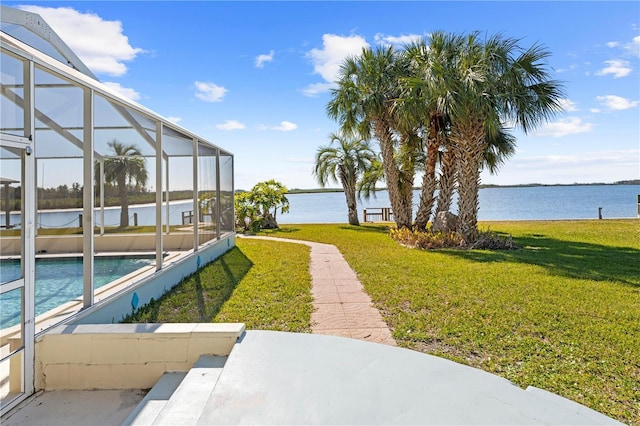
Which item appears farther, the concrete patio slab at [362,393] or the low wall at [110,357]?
the low wall at [110,357]

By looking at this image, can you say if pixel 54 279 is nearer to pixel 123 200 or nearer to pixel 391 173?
pixel 123 200

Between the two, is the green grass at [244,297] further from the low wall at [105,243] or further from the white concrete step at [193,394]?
the white concrete step at [193,394]

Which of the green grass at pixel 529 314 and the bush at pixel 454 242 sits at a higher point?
the bush at pixel 454 242

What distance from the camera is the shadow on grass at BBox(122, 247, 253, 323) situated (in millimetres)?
4555

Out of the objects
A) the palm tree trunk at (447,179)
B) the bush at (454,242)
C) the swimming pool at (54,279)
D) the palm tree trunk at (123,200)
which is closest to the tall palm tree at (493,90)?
the bush at (454,242)

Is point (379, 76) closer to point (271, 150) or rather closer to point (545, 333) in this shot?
point (271, 150)

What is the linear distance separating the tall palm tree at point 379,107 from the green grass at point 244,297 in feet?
24.8

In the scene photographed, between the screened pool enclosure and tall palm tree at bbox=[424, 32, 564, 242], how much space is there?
24.9ft

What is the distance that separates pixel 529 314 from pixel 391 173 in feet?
34.7

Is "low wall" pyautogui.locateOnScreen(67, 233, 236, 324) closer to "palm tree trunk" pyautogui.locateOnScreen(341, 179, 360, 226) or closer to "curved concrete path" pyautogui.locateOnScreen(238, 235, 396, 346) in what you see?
"curved concrete path" pyautogui.locateOnScreen(238, 235, 396, 346)

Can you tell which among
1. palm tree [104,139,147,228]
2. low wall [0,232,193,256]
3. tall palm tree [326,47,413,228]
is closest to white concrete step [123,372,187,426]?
low wall [0,232,193,256]

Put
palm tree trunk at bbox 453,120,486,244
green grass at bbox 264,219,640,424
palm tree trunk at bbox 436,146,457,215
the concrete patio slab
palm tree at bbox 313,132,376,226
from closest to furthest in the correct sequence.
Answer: the concrete patio slab → green grass at bbox 264,219,640,424 → palm tree trunk at bbox 453,120,486,244 → palm tree trunk at bbox 436,146,457,215 → palm tree at bbox 313,132,376,226

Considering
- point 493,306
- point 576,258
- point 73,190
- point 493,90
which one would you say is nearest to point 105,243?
point 73,190

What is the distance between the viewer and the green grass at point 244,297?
453 centimetres
